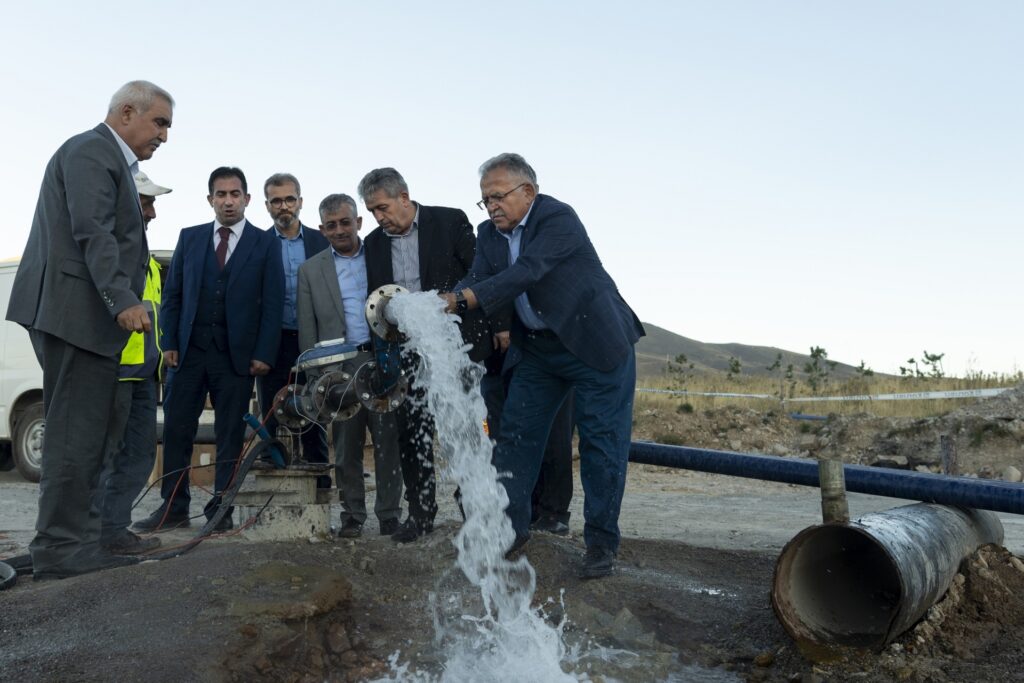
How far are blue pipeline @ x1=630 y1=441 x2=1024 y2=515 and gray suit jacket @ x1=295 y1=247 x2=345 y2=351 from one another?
2051 millimetres

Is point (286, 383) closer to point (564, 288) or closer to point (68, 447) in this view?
point (68, 447)

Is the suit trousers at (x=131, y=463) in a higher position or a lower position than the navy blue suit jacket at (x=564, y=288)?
lower

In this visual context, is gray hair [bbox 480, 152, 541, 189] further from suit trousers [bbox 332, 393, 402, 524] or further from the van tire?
the van tire

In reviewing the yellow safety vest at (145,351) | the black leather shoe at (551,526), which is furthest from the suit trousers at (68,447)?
the black leather shoe at (551,526)

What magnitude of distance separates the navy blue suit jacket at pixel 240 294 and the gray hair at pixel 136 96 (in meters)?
1.40

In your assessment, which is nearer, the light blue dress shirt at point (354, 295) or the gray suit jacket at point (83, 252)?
the gray suit jacket at point (83, 252)

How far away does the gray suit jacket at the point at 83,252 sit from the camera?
432 centimetres

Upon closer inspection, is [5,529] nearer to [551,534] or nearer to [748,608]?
[551,534]

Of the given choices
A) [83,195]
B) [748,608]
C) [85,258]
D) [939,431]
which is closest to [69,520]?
[85,258]

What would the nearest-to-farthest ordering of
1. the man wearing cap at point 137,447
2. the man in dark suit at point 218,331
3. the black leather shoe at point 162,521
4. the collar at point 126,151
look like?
1. the collar at point 126,151
2. the man wearing cap at point 137,447
3. the man in dark suit at point 218,331
4. the black leather shoe at point 162,521

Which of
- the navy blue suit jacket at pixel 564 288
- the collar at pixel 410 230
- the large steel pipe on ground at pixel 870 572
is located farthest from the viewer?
the collar at pixel 410 230

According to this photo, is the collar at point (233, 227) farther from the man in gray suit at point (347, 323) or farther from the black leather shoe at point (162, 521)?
the black leather shoe at point (162, 521)

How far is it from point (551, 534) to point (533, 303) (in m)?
1.43

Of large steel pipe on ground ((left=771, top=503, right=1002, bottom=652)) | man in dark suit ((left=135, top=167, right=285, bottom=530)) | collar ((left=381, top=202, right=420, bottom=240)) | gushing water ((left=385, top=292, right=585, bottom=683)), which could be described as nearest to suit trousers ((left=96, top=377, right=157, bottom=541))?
man in dark suit ((left=135, top=167, right=285, bottom=530))
